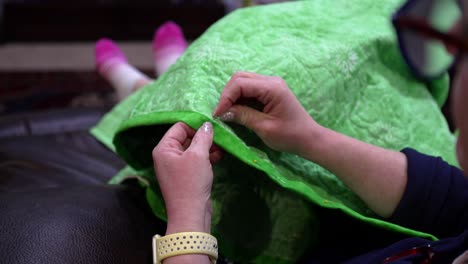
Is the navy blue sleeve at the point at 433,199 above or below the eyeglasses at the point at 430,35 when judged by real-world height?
below

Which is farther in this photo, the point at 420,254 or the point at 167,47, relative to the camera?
the point at 167,47

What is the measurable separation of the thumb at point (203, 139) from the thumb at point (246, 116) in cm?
3

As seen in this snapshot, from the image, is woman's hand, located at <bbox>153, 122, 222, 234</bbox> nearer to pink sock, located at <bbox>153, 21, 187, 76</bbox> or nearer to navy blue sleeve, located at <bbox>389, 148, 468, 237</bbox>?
navy blue sleeve, located at <bbox>389, 148, 468, 237</bbox>

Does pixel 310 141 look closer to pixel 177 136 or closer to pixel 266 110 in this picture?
pixel 266 110

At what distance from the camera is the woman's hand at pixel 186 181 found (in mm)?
574

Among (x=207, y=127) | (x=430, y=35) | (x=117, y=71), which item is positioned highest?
(x=430, y=35)

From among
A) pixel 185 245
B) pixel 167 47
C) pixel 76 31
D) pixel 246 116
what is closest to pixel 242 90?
pixel 246 116

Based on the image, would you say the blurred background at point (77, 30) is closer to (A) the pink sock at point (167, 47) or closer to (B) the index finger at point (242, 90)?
(A) the pink sock at point (167, 47)

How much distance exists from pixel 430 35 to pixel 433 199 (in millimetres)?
294

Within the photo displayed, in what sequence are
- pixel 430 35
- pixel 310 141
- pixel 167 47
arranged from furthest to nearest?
pixel 167 47, pixel 310 141, pixel 430 35

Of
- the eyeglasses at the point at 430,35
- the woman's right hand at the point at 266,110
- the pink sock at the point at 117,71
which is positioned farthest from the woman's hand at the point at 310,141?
the pink sock at the point at 117,71

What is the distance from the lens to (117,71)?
135 centimetres

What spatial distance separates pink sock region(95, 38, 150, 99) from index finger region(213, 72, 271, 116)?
713 millimetres

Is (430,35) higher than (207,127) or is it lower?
higher
